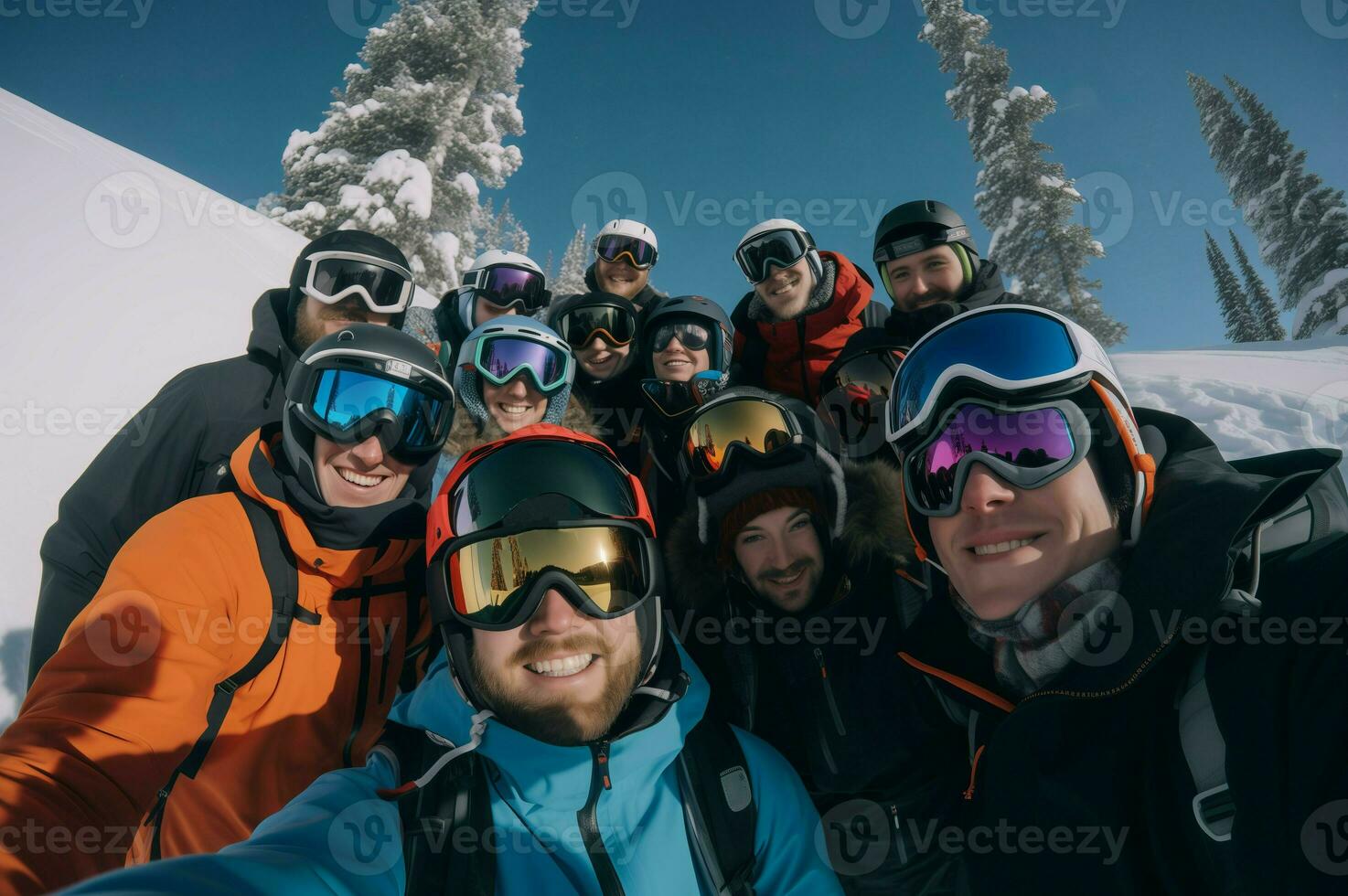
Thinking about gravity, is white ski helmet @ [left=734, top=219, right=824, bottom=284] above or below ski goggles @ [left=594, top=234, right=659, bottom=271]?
below

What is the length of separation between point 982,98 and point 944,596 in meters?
23.0

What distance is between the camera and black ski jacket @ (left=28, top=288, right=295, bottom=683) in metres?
3.47

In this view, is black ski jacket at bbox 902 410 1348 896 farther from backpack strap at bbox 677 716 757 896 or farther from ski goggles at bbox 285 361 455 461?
ski goggles at bbox 285 361 455 461

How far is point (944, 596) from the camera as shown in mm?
2539

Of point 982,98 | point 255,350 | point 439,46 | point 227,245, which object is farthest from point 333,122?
point 982,98

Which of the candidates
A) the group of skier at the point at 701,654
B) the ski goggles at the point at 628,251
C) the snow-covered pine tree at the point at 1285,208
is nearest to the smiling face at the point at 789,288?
the ski goggles at the point at 628,251

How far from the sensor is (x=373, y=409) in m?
3.22

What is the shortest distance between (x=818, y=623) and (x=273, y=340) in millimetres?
4246

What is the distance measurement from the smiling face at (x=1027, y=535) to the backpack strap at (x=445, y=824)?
6.33 feet

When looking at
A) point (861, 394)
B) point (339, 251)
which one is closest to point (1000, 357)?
point (861, 394)

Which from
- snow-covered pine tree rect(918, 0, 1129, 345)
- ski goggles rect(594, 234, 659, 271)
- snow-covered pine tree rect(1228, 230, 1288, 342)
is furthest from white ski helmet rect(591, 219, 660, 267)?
snow-covered pine tree rect(1228, 230, 1288, 342)

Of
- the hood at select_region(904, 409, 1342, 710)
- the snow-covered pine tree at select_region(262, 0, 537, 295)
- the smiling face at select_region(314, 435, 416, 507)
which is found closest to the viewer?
the hood at select_region(904, 409, 1342, 710)

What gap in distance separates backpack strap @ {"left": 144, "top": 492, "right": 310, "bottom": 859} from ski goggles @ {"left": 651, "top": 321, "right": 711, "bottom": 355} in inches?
143

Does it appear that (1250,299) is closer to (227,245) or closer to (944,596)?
(944,596)
